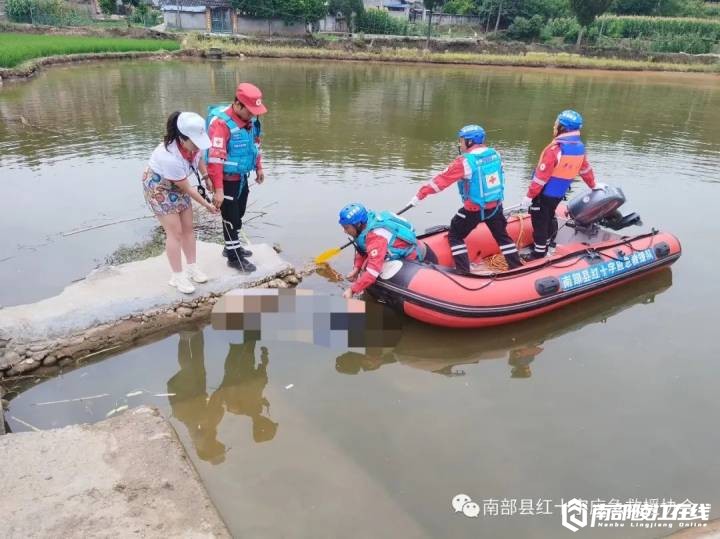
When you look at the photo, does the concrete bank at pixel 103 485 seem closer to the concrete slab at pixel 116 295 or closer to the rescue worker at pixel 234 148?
the concrete slab at pixel 116 295

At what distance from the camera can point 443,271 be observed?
4.52m

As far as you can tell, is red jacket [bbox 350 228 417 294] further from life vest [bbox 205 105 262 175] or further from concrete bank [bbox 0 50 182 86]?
concrete bank [bbox 0 50 182 86]

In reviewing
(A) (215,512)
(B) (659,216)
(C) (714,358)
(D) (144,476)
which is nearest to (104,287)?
(D) (144,476)

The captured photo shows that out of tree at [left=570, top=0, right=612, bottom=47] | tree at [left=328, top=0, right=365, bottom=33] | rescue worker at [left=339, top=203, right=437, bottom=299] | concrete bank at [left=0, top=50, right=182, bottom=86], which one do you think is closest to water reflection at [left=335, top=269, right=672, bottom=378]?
rescue worker at [left=339, top=203, right=437, bottom=299]

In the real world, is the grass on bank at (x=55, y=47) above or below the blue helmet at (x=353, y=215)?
above

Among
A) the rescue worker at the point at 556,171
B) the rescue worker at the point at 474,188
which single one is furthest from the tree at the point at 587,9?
the rescue worker at the point at 474,188

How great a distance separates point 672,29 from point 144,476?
4436cm

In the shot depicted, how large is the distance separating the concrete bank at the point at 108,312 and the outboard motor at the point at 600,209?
10.0 feet

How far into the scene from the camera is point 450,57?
31.2m

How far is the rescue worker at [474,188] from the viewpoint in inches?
179

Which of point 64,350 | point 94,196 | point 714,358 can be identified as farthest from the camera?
point 94,196

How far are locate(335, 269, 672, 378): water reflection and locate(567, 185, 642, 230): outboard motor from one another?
916mm

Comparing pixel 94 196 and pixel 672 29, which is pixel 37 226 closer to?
pixel 94 196

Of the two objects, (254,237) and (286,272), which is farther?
(254,237)
